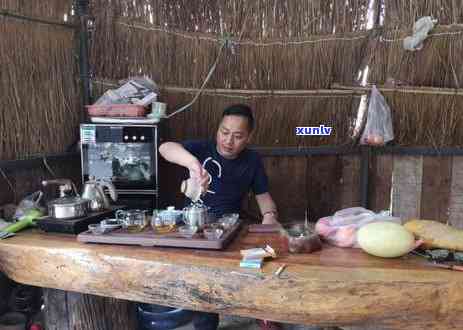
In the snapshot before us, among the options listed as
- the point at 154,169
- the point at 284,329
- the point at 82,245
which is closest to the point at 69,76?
the point at 154,169

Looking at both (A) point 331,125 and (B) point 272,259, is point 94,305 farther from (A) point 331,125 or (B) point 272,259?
(A) point 331,125

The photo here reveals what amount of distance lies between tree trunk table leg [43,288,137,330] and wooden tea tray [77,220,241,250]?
1.19 feet

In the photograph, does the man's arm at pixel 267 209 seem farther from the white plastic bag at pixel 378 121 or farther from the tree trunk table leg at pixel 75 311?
the white plastic bag at pixel 378 121

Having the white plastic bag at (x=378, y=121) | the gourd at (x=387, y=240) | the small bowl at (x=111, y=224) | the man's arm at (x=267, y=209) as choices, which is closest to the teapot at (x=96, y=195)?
the small bowl at (x=111, y=224)

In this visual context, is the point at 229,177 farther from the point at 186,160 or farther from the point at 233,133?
the point at 186,160

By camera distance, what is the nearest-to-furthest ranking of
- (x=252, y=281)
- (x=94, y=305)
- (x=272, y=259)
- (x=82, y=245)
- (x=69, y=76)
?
(x=252, y=281) < (x=272, y=259) < (x=82, y=245) < (x=94, y=305) < (x=69, y=76)

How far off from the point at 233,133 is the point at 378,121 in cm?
137

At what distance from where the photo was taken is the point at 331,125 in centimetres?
305

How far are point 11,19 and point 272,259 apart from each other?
7.06 ft

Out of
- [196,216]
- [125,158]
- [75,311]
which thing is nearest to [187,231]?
[196,216]

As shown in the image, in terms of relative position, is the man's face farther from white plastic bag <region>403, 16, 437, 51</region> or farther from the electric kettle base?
white plastic bag <region>403, 16, 437, 51</region>

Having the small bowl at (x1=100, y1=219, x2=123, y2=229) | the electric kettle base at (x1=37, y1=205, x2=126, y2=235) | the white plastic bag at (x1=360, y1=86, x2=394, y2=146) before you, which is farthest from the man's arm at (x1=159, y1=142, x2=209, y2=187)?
the white plastic bag at (x1=360, y1=86, x2=394, y2=146)

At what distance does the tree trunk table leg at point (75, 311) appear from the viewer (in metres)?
1.57

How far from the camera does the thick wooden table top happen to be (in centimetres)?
105
